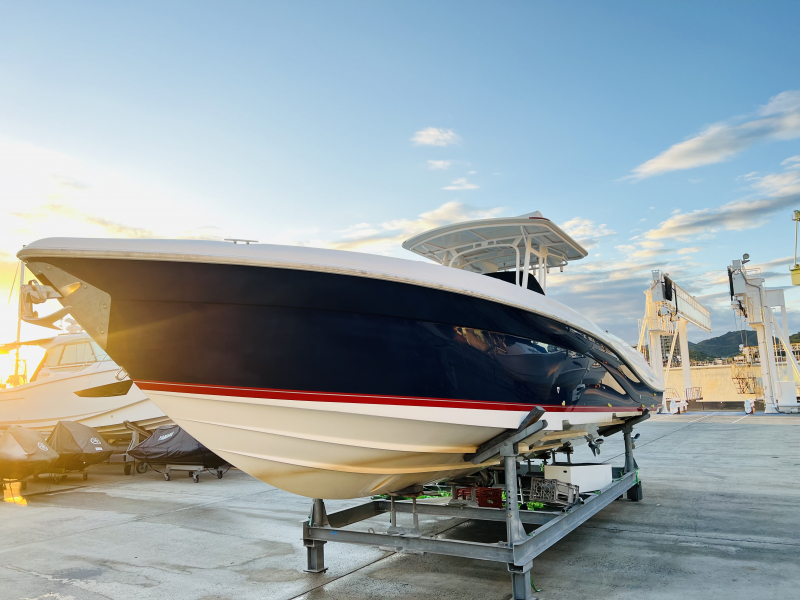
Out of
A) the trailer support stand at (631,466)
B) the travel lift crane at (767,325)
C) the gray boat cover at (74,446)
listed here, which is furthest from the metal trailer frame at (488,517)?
the travel lift crane at (767,325)

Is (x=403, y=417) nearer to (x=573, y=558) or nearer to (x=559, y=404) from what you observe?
(x=559, y=404)

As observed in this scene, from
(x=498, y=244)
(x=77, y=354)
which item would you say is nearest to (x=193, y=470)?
(x=77, y=354)

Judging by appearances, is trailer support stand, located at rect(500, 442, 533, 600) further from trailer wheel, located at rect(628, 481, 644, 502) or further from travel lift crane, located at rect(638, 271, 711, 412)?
travel lift crane, located at rect(638, 271, 711, 412)

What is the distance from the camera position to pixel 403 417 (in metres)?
2.87

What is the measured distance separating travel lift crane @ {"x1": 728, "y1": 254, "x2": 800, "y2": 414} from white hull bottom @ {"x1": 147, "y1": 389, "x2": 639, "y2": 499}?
865 inches

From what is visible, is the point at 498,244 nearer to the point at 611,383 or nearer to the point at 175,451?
the point at 611,383

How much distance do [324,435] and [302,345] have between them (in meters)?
0.49

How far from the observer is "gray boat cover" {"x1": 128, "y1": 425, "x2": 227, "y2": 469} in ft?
26.4

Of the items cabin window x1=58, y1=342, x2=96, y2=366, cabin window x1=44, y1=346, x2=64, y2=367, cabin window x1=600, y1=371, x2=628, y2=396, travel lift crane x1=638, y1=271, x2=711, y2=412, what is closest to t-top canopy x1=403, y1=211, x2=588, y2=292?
cabin window x1=600, y1=371, x2=628, y2=396

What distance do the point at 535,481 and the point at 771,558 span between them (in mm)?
1603

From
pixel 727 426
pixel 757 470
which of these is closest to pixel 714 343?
pixel 727 426

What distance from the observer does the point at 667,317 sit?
2631 centimetres

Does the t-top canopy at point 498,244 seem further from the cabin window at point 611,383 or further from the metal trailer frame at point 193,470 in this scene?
the metal trailer frame at point 193,470

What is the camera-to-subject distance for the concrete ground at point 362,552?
11.1 ft
